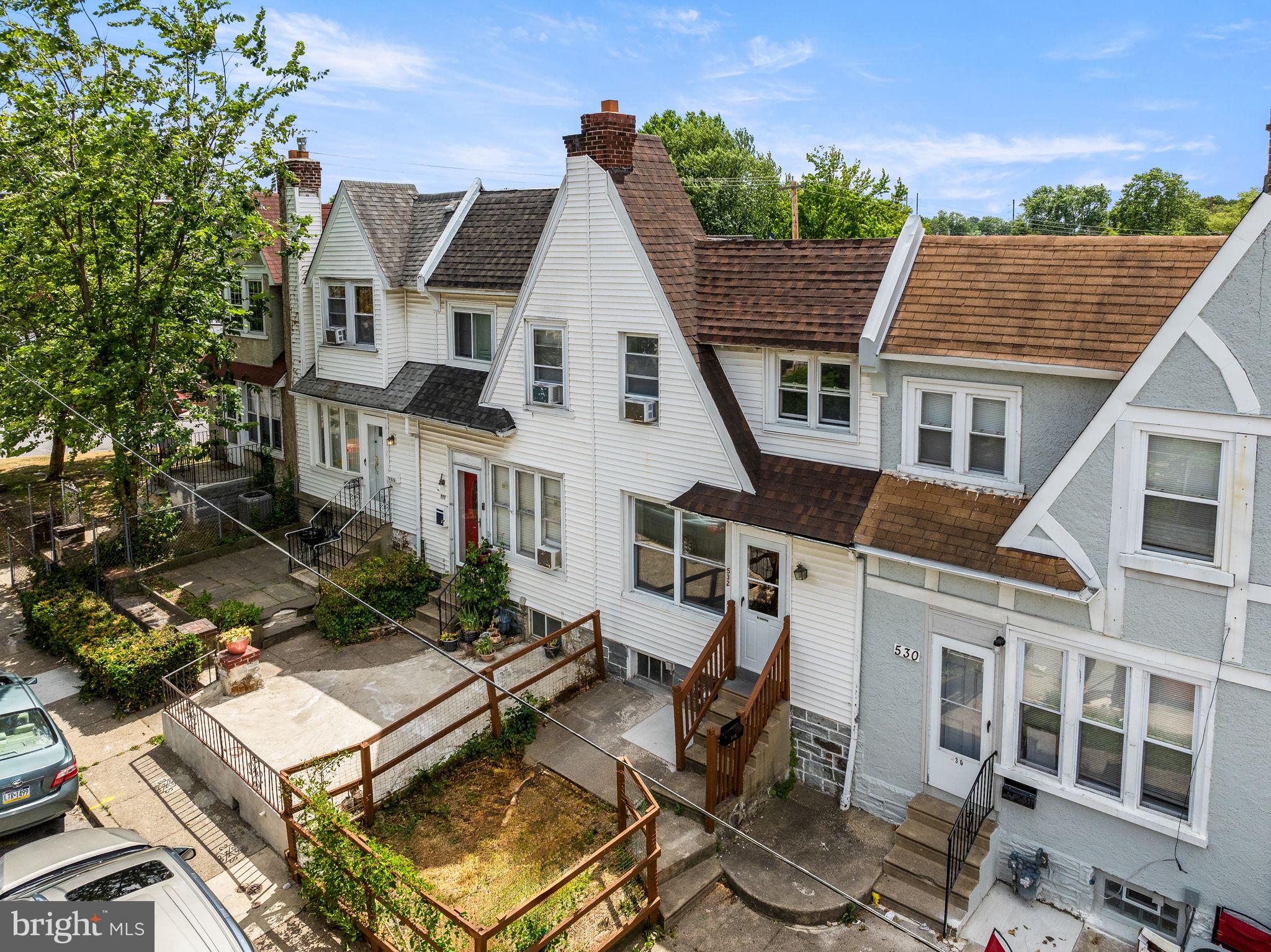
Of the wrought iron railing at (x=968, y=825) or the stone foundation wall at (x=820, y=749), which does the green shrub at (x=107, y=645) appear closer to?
the stone foundation wall at (x=820, y=749)

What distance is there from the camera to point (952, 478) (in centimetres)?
1179

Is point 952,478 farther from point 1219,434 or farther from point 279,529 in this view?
point 279,529

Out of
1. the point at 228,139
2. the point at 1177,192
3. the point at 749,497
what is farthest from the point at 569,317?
the point at 1177,192

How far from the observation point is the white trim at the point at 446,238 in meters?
19.2

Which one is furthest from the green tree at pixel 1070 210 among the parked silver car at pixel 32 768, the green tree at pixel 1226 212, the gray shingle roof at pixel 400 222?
the parked silver car at pixel 32 768

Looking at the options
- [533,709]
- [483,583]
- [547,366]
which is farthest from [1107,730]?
[483,583]

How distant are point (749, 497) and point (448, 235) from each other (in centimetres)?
1018

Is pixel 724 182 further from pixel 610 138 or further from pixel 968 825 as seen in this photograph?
pixel 968 825

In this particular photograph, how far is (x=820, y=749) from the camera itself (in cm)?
1317

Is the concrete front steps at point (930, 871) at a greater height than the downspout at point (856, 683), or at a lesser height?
lesser

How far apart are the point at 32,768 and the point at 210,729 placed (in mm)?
2297

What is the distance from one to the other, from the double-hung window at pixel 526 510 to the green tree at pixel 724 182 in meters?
37.9

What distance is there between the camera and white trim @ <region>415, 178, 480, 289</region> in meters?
19.2

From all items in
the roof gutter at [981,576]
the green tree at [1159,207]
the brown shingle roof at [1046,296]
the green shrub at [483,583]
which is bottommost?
the green shrub at [483,583]
